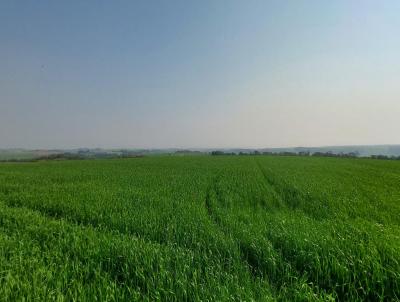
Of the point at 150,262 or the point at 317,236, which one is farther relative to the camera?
the point at 317,236

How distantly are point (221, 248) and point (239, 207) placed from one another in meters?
4.83

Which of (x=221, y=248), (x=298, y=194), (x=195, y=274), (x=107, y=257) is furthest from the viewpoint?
(x=298, y=194)

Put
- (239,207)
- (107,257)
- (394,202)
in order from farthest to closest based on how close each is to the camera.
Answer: (394,202)
(239,207)
(107,257)

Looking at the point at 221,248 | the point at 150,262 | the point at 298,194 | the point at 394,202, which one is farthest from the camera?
the point at 298,194

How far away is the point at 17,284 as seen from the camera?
3645 mm

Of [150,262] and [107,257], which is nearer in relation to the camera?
[150,262]

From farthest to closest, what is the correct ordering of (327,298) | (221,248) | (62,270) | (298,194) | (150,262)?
1. (298,194)
2. (221,248)
3. (150,262)
4. (62,270)
5. (327,298)

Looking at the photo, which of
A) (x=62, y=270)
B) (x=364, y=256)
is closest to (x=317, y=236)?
(x=364, y=256)

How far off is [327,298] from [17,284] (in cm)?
485

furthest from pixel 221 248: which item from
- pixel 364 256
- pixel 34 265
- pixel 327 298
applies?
pixel 34 265

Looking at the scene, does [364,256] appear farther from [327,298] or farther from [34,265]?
[34,265]

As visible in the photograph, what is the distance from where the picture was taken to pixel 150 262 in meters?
4.43

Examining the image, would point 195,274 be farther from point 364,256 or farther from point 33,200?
point 33,200

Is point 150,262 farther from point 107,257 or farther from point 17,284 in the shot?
point 17,284
